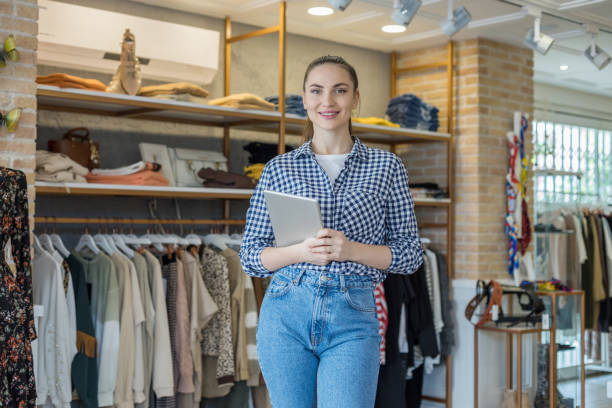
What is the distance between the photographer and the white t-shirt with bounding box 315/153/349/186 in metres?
2.06

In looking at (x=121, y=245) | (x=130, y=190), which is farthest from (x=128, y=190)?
(x=121, y=245)

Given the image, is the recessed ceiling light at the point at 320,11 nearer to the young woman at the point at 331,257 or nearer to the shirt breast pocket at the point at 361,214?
the young woman at the point at 331,257

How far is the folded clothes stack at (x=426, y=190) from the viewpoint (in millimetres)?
5430

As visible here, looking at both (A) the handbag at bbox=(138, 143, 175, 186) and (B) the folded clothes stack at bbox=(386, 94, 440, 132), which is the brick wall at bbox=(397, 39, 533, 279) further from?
(A) the handbag at bbox=(138, 143, 175, 186)

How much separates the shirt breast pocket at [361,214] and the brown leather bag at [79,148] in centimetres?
234

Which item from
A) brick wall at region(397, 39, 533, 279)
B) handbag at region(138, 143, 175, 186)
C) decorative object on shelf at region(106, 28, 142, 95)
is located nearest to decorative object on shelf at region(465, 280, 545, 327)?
brick wall at region(397, 39, 533, 279)

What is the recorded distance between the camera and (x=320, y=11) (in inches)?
192

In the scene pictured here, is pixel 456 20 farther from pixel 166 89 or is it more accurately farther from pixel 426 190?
pixel 166 89

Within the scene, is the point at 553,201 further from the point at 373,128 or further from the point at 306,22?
the point at 306,22

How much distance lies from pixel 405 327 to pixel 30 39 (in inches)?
115

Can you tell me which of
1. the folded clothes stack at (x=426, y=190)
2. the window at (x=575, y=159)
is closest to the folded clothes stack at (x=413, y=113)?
the folded clothes stack at (x=426, y=190)

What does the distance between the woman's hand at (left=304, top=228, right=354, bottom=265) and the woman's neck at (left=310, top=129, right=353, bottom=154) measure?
289 millimetres

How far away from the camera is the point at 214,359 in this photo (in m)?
4.23

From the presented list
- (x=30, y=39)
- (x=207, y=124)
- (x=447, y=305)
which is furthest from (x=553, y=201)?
(x=30, y=39)
